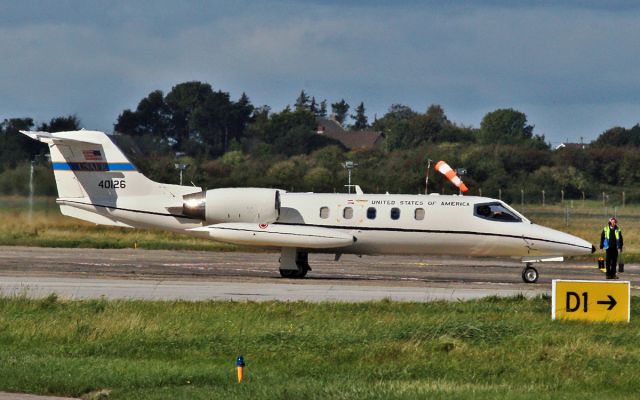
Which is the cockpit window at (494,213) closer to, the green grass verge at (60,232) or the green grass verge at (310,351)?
the green grass verge at (310,351)

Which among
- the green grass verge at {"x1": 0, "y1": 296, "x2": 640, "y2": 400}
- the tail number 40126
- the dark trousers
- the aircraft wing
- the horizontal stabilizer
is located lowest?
the green grass verge at {"x1": 0, "y1": 296, "x2": 640, "y2": 400}

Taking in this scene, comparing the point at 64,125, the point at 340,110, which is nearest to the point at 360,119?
the point at 340,110

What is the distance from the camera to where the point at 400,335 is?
1948 centimetres

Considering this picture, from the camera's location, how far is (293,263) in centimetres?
3362

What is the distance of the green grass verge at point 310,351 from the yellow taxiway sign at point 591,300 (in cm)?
40

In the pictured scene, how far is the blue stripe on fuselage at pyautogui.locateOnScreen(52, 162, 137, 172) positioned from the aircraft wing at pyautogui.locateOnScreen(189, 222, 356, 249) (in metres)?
3.28

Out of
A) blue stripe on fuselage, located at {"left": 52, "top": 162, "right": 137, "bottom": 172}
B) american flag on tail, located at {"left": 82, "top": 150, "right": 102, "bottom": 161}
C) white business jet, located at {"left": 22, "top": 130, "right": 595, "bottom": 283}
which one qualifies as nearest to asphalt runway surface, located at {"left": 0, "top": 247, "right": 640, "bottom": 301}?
white business jet, located at {"left": 22, "top": 130, "right": 595, "bottom": 283}

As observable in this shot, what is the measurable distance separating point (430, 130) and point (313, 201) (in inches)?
2820

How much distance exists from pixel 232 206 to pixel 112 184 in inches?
144

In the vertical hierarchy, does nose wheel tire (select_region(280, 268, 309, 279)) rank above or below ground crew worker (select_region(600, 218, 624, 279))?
below

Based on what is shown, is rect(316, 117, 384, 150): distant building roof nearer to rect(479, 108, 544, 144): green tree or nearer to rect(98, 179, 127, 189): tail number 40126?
rect(479, 108, 544, 144): green tree

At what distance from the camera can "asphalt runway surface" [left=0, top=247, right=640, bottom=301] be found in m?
28.2

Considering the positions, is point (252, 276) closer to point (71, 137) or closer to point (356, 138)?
point (71, 137)

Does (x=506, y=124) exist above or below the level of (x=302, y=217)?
→ above
